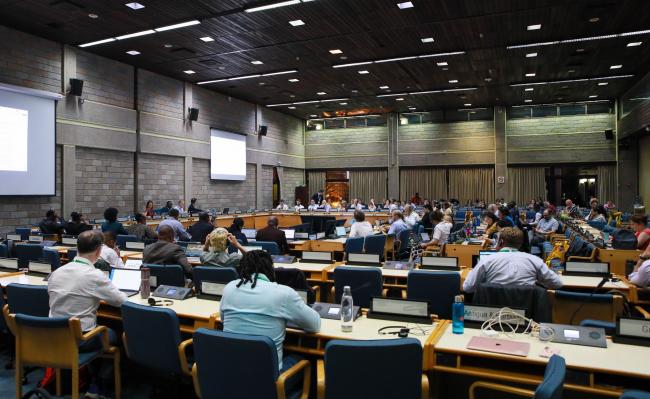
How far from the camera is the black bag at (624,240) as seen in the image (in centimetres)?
625

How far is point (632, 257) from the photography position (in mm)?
5988

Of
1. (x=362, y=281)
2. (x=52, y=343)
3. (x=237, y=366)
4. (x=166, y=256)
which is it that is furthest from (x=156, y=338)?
(x=362, y=281)

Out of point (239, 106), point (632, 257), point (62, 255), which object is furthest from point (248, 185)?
point (632, 257)

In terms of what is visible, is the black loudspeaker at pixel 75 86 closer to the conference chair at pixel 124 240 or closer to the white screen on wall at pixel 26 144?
the white screen on wall at pixel 26 144

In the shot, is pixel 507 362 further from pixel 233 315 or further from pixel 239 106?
pixel 239 106

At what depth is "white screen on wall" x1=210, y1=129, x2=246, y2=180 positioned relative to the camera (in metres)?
17.0

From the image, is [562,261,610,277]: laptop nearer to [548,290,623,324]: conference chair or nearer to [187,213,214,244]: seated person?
[548,290,623,324]: conference chair

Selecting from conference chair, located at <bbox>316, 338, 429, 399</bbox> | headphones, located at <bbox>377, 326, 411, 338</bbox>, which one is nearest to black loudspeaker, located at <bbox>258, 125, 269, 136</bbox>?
headphones, located at <bbox>377, 326, 411, 338</bbox>

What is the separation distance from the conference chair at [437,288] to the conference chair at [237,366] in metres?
1.98

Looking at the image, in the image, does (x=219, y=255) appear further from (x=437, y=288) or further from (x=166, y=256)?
(x=437, y=288)

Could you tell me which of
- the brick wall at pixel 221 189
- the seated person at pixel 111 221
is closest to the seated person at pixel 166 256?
the seated person at pixel 111 221

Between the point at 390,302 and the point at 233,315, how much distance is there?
107 cm

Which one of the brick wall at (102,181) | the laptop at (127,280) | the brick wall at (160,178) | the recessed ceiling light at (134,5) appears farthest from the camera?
the brick wall at (160,178)

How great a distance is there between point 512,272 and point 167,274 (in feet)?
9.96
